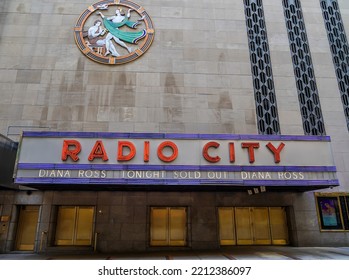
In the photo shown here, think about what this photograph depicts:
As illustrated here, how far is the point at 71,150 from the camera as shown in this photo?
1304 cm

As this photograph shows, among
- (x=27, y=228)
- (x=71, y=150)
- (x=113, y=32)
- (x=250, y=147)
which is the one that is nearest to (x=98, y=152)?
(x=71, y=150)

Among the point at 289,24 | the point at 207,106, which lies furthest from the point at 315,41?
the point at 207,106

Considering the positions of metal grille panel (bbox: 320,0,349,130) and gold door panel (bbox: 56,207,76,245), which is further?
metal grille panel (bbox: 320,0,349,130)

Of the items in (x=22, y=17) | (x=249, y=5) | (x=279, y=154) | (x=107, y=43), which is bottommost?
(x=279, y=154)

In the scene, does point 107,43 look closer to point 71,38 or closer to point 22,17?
point 71,38

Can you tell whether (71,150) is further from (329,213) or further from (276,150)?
(329,213)

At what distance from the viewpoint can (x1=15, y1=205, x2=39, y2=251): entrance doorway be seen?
54.0 feet

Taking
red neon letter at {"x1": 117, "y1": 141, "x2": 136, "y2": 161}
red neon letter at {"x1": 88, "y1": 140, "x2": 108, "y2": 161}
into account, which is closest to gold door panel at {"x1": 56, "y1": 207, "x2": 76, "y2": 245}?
red neon letter at {"x1": 88, "y1": 140, "x2": 108, "y2": 161}

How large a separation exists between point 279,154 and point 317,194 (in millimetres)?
6553

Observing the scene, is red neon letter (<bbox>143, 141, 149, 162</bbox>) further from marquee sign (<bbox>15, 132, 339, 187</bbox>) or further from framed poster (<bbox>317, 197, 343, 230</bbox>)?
framed poster (<bbox>317, 197, 343, 230</bbox>)

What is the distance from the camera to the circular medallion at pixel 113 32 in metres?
19.2

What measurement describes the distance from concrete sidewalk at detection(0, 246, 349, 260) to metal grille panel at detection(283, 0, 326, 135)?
7.87 meters

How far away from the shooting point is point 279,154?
13.7 metres

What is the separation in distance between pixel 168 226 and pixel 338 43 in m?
19.3
